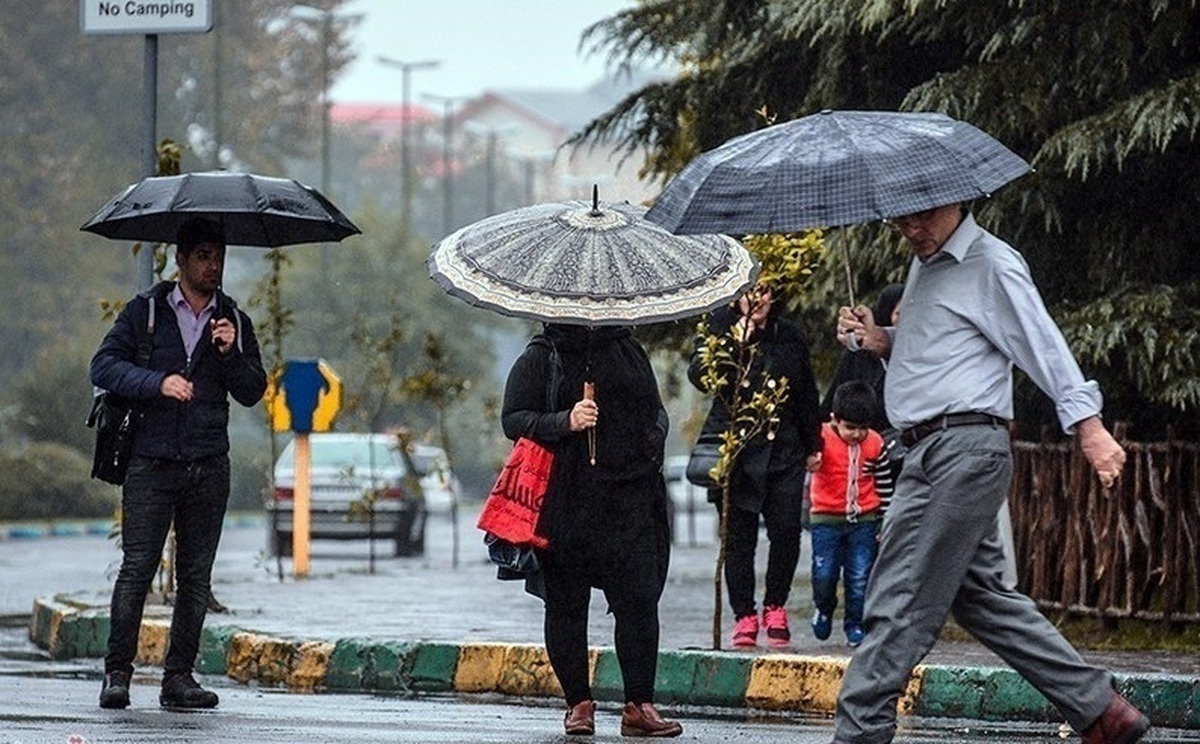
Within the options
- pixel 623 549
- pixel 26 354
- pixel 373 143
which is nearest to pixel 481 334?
pixel 26 354

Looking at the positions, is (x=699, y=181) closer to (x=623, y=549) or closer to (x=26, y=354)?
(x=623, y=549)

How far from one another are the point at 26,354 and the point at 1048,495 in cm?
5006

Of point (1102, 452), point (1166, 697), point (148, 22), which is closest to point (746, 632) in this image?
point (1166, 697)

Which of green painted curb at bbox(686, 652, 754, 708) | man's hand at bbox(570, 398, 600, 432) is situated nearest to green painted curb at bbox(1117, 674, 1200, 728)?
green painted curb at bbox(686, 652, 754, 708)

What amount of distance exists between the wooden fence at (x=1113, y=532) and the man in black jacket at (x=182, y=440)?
14.5 feet

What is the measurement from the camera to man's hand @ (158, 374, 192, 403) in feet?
31.3

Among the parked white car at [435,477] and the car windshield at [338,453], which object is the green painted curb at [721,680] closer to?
the parked white car at [435,477]

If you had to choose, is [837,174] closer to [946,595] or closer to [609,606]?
[946,595]

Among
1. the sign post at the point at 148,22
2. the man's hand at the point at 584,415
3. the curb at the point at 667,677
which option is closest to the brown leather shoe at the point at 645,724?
the man's hand at the point at 584,415

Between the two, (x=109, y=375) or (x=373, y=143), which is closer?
(x=109, y=375)

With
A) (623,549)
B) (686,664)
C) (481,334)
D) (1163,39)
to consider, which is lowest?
(481,334)

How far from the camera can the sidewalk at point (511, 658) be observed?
1046 centimetres

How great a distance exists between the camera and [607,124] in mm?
16891

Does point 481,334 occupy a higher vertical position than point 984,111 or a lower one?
lower
